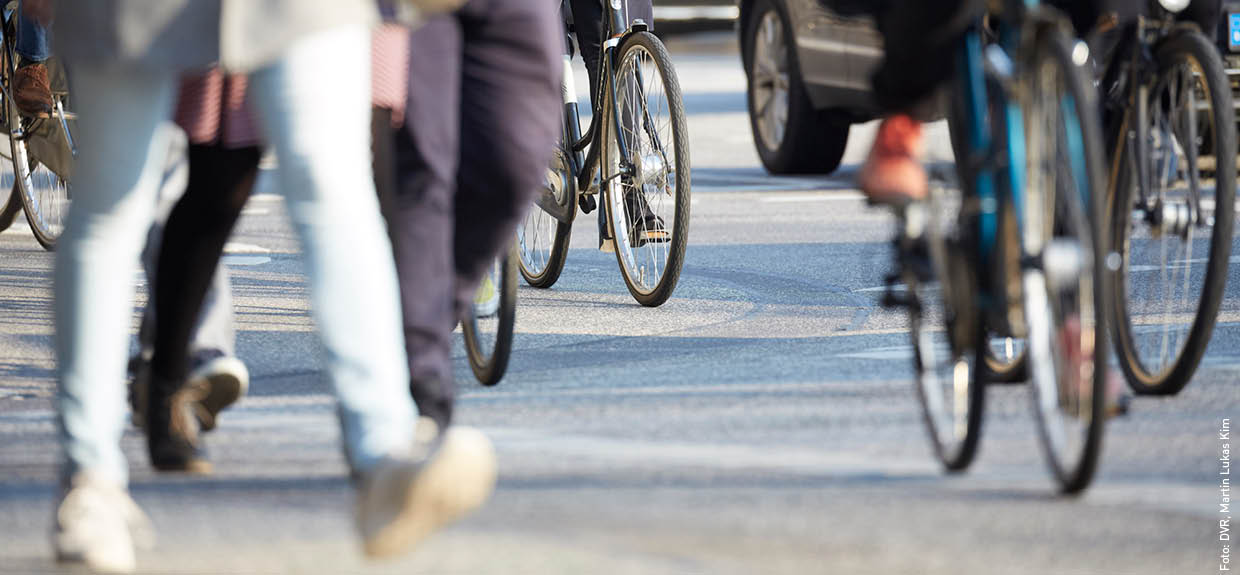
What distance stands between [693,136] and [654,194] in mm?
8309

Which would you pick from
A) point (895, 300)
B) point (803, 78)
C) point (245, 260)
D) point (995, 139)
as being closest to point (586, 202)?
point (245, 260)

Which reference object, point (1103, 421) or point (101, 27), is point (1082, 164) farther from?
point (101, 27)

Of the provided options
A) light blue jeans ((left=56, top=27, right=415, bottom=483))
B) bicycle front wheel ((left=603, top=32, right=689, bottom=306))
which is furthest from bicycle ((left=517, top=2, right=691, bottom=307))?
light blue jeans ((left=56, top=27, right=415, bottom=483))

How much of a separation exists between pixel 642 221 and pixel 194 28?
3674 millimetres

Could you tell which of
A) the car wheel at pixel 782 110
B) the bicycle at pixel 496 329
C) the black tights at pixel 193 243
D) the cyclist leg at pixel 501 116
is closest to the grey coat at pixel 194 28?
the black tights at pixel 193 243

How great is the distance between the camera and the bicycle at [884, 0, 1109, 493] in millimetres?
4137

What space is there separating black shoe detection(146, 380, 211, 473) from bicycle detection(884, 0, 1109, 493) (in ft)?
4.73

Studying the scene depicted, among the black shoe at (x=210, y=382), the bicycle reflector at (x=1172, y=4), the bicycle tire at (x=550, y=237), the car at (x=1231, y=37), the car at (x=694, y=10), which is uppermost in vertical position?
the bicycle reflector at (x=1172, y=4)

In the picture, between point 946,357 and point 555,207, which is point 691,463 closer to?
point 946,357

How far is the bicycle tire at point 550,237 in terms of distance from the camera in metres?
7.35

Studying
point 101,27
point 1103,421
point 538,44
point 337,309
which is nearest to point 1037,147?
point 1103,421

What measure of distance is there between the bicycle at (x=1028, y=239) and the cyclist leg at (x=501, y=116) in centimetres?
75

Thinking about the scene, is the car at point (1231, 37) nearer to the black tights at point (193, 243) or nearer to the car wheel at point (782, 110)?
the car wheel at point (782, 110)

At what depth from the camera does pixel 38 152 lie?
355 inches
